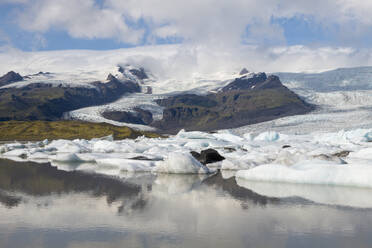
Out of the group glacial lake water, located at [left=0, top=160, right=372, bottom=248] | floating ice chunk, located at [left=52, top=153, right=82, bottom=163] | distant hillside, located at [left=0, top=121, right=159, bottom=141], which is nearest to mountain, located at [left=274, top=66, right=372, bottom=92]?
distant hillside, located at [left=0, top=121, right=159, bottom=141]

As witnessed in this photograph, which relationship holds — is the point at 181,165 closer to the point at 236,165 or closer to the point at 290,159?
the point at 236,165

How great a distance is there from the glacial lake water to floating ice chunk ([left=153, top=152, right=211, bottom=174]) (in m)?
2.33

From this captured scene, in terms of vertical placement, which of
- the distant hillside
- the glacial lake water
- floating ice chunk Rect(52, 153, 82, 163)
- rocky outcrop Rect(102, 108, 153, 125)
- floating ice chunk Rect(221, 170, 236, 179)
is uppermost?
rocky outcrop Rect(102, 108, 153, 125)

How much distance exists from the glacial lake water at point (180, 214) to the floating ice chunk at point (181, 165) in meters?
2.33

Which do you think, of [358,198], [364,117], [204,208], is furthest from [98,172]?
[364,117]

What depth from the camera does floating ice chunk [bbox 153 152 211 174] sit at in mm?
19828

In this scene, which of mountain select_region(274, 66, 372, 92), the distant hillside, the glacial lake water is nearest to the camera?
the glacial lake water

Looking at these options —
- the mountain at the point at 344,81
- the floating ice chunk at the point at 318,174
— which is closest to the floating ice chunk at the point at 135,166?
the floating ice chunk at the point at 318,174

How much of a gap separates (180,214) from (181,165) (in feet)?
29.2

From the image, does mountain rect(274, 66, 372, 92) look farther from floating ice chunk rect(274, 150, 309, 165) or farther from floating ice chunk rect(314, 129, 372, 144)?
floating ice chunk rect(274, 150, 309, 165)

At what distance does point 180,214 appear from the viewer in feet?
35.7

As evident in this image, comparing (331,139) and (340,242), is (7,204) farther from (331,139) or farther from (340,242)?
(331,139)

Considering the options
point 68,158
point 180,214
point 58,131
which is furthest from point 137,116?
point 180,214

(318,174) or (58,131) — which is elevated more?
(58,131)
